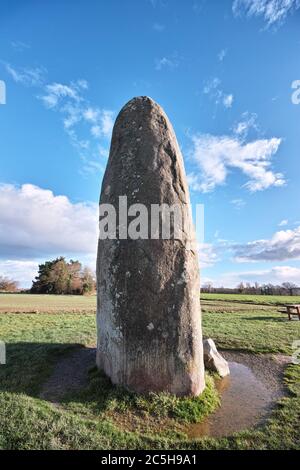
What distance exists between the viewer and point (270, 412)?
5914mm

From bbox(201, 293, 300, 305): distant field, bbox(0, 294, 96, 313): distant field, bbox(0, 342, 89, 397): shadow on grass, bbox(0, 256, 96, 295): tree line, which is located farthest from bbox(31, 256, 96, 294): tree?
bbox(0, 342, 89, 397): shadow on grass

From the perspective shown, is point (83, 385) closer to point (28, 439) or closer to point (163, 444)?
point (28, 439)

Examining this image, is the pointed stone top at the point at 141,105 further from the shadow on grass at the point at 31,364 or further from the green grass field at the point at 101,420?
the shadow on grass at the point at 31,364

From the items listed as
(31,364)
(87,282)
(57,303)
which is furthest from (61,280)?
(31,364)

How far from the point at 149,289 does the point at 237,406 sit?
2.95 m

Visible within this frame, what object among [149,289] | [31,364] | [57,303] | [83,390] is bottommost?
[83,390]

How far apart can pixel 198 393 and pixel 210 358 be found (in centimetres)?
163

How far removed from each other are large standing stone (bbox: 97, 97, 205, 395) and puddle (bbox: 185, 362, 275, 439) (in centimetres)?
68

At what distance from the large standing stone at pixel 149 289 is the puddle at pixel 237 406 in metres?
0.68

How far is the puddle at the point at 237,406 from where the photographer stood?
530 cm

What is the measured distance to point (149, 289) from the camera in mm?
6270

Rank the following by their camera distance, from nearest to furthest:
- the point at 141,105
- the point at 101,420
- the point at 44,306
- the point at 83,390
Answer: the point at 101,420 < the point at 83,390 < the point at 141,105 < the point at 44,306

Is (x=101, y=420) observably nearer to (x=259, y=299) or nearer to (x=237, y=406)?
(x=237, y=406)
